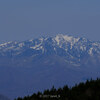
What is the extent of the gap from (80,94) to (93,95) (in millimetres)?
1053

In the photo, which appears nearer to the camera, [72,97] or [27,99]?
[72,97]

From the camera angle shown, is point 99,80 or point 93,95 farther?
point 99,80

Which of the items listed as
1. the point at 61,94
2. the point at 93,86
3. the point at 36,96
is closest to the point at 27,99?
the point at 36,96

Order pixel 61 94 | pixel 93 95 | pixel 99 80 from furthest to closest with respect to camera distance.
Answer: pixel 99 80, pixel 61 94, pixel 93 95

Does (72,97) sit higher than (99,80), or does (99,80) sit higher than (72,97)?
(99,80)

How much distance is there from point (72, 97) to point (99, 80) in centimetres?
503

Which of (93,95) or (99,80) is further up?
(99,80)

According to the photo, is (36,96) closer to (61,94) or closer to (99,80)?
(61,94)

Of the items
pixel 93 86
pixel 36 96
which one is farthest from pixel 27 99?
pixel 93 86

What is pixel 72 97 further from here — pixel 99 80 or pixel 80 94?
pixel 99 80

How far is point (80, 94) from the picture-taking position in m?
26.0

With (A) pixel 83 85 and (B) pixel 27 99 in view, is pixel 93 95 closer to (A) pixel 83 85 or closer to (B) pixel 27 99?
(A) pixel 83 85

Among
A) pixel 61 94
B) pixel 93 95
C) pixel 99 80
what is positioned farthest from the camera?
pixel 99 80

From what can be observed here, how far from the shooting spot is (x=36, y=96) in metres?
27.9
